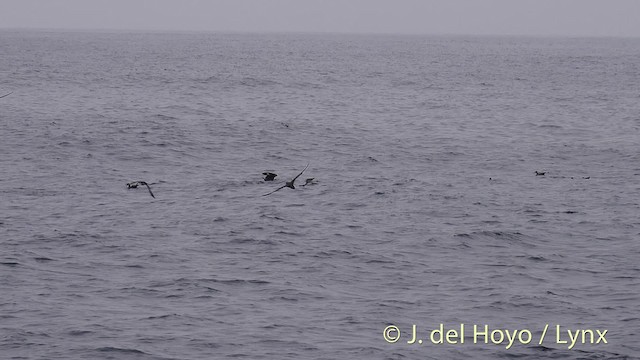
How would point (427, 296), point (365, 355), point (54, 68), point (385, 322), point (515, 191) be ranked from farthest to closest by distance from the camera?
point (54, 68) → point (515, 191) → point (427, 296) → point (385, 322) → point (365, 355)

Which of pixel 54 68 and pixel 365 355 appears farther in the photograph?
pixel 54 68

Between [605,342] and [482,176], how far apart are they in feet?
70.8

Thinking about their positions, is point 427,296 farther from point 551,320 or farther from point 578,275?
point 578,275

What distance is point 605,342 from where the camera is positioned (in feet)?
69.2

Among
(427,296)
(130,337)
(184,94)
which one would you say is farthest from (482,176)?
(184,94)

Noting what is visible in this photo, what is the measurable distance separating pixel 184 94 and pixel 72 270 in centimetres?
5788

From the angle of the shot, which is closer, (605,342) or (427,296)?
(605,342)

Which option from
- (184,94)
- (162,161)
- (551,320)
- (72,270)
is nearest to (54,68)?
(184,94)

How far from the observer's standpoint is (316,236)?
100ft

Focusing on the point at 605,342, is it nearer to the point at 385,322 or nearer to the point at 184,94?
the point at 385,322

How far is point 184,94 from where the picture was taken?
82.9m

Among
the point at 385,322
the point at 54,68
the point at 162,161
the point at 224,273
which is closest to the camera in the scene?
the point at 385,322

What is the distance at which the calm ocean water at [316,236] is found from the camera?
70.5 ft

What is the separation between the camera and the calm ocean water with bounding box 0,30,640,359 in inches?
846
